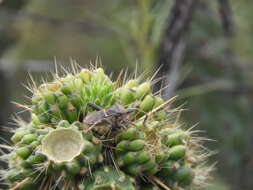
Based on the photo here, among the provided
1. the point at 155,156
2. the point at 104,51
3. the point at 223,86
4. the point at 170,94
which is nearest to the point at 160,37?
the point at 170,94

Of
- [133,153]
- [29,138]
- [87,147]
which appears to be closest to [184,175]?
[133,153]

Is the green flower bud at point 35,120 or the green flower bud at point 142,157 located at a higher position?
the green flower bud at point 35,120

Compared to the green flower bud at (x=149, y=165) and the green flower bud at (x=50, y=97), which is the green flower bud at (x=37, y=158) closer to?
the green flower bud at (x=50, y=97)

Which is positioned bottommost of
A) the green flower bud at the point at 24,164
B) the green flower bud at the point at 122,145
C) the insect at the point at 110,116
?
the green flower bud at the point at 24,164

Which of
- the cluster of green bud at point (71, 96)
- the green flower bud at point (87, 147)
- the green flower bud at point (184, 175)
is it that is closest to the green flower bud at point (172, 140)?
the green flower bud at point (184, 175)

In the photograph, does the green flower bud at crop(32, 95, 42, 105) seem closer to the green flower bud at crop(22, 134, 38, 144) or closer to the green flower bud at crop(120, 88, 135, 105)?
the green flower bud at crop(22, 134, 38, 144)

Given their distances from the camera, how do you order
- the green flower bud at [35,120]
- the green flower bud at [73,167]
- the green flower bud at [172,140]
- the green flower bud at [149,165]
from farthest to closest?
the green flower bud at [172,140]
the green flower bud at [35,120]
the green flower bud at [149,165]
the green flower bud at [73,167]

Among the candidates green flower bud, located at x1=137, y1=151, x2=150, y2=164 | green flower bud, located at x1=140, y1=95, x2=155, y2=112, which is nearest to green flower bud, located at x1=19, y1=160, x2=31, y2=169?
green flower bud, located at x1=137, y1=151, x2=150, y2=164

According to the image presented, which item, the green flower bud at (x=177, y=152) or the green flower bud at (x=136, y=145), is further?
the green flower bud at (x=177, y=152)
